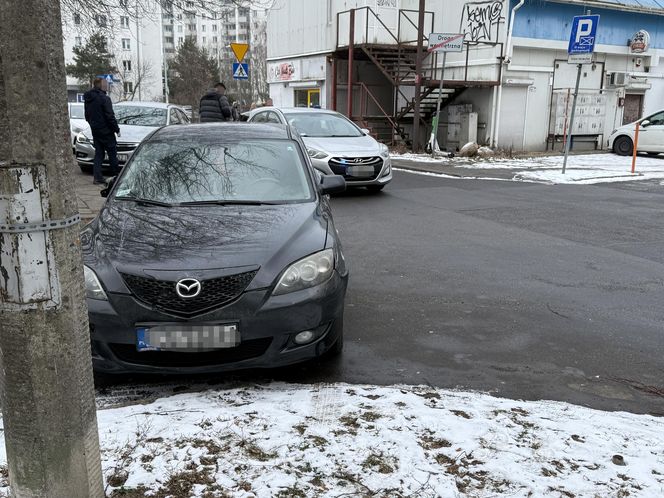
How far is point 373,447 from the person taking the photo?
2928 millimetres

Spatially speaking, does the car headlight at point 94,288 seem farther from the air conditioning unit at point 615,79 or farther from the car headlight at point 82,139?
the air conditioning unit at point 615,79

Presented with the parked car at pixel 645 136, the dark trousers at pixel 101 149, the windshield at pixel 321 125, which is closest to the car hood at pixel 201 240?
the dark trousers at pixel 101 149

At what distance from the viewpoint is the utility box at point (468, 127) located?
20.8 m

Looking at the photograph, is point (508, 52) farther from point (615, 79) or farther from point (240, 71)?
point (240, 71)

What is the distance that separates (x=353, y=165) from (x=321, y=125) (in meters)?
1.83

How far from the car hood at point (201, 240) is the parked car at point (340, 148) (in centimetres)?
694

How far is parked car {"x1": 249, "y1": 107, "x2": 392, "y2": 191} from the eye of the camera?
1145 centimetres

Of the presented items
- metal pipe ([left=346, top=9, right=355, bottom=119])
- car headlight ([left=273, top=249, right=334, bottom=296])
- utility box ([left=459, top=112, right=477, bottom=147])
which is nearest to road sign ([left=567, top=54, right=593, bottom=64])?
utility box ([left=459, top=112, right=477, bottom=147])

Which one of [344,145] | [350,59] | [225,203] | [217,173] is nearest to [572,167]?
[344,145]

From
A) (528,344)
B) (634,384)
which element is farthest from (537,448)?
(528,344)

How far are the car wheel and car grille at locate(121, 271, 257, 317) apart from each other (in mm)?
20132

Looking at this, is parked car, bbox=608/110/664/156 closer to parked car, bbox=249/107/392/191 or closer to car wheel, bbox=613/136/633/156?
car wheel, bbox=613/136/633/156

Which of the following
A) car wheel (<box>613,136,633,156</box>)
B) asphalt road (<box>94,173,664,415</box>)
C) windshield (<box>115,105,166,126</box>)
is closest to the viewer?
asphalt road (<box>94,173,664,415</box>)

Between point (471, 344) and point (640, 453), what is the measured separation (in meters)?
1.76
